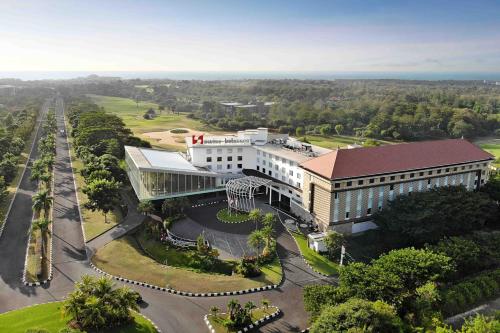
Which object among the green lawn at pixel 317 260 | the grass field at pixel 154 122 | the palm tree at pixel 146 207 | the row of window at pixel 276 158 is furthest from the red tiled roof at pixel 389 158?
the grass field at pixel 154 122

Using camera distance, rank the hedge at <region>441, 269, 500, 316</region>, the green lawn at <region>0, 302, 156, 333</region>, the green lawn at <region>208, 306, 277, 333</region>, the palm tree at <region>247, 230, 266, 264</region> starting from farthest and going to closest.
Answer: the palm tree at <region>247, 230, 266, 264</region> < the hedge at <region>441, 269, 500, 316</region> < the green lawn at <region>208, 306, 277, 333</region> < the green lawn at <region>0, 302, 156, 333</region>

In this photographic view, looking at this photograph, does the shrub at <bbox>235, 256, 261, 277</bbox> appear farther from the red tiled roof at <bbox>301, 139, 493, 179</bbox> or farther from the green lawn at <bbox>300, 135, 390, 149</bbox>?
the green lawn at <bbox>300, 135, 390, 149</bbox>

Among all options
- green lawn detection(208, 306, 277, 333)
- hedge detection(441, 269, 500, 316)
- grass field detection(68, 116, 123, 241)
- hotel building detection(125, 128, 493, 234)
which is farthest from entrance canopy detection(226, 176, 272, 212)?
hedge detection(441, 269, 500, 316)

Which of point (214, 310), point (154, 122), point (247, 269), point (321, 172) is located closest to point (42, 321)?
point (214, 310)

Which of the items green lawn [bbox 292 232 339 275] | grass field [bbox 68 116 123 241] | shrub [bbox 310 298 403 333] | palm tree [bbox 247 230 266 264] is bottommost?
green lawn [bbox 292 232 339 275]

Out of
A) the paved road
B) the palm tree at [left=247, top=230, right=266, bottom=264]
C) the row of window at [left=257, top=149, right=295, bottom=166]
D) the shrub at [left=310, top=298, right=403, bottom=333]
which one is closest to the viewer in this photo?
the shrub at [left=310, top=298, right=403, bottom=333]

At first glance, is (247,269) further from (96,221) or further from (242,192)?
(96,221)
